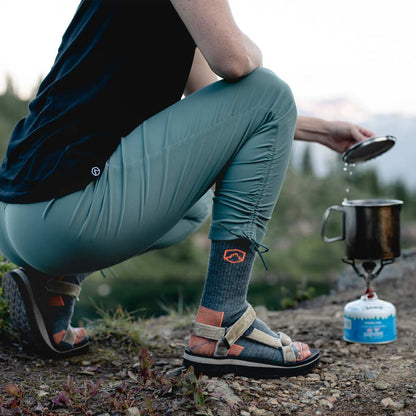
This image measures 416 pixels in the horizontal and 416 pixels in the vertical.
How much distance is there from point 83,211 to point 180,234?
30.5 inches

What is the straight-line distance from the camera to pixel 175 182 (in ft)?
5.75

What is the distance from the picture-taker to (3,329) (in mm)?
2441

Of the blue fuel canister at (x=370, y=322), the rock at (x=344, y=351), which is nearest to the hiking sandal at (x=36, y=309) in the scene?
the rock at (x=344, y=351)

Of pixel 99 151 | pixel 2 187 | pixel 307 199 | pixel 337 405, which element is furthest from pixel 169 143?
pixel 307 199

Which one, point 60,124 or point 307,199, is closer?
point 60,124

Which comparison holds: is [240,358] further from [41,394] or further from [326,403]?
[41,394]

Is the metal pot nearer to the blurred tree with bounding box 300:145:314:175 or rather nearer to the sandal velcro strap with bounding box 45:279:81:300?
the sandal velcro strap with bounding box 45:279:81:300

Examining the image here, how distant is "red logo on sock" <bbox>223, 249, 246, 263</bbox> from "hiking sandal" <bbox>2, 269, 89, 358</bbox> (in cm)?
74

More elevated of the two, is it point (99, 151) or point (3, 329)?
point (99, 151)

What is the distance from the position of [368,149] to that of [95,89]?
1.27 m

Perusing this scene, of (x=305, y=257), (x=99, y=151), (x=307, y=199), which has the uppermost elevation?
(x=99, y=151)

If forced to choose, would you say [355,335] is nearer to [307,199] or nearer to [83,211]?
[83,211]

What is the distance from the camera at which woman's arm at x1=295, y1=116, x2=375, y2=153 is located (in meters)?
2.26

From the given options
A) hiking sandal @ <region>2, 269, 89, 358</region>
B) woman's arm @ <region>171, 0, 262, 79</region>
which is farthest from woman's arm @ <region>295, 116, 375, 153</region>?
hiking sandal @ <region>2, 269, 89, 358</region>
